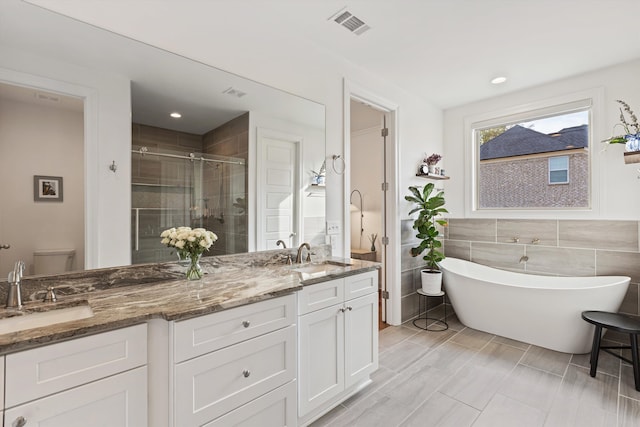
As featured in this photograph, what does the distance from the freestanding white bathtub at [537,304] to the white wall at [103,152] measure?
318 cm

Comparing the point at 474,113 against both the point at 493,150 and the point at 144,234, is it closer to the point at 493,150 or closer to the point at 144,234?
the point at 493,150

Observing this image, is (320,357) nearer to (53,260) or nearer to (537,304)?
(53,260)

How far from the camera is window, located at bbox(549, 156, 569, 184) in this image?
11.1ft

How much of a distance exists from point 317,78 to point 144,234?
1.82 meters

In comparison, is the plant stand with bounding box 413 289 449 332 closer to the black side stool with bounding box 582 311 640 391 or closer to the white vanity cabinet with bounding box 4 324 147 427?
the black side stool with bounding box 582 311 640 391

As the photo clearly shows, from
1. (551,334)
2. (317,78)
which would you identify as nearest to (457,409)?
(551,334)

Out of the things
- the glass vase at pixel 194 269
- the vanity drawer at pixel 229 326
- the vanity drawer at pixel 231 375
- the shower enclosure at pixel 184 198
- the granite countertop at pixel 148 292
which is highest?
the shower enclosure at pixel 184 198

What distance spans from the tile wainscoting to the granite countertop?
1980mm

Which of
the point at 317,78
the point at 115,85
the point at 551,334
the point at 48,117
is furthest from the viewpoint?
the point at 551,334

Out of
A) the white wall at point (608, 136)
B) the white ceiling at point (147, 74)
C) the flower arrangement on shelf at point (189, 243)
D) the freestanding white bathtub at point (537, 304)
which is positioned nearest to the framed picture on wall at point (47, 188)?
the white ceiling at point (147, 74)

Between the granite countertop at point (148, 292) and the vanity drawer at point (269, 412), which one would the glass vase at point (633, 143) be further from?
the vanity drawer at point (269, 412)

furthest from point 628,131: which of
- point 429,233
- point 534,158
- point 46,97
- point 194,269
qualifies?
Result: point 46,97

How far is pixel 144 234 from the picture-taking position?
1.69 m

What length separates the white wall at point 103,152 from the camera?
4.84 feet
